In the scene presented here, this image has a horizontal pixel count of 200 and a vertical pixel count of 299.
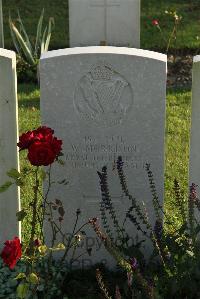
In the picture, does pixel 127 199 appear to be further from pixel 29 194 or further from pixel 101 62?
pixel 29 194

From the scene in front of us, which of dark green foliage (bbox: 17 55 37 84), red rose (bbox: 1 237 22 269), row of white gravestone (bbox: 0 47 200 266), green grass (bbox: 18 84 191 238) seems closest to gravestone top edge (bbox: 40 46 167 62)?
row of white gravestone (bbox: 0 47 200 266)

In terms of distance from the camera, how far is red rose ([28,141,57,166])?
11.6 feet

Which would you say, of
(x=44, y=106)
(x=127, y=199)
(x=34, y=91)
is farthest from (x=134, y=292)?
(x=34, y=91)

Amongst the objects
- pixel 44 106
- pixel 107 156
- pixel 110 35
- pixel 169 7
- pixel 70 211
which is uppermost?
pixel 169 7

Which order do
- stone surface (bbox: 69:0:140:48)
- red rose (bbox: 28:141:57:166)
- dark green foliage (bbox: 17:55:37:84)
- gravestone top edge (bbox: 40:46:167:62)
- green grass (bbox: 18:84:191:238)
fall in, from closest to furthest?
red rose (bbox: 28:141:57:166) < gravestone top edge (bbox: 40:46:167:62) < green grass (bbox: 18:84:191:238) < stone surface (bbox: 69:0:140:48) < dark green foliage (bbox: 17:55:37:84)

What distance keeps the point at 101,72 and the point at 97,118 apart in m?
0.29

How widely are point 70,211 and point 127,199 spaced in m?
0.38

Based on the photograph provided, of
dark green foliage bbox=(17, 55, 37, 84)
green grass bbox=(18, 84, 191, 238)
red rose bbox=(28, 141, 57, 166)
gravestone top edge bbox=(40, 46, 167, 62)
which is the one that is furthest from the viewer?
dark green foliage bbox=(17, 55, 37, 84)

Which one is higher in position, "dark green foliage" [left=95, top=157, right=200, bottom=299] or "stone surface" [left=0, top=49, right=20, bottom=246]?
"stone surface" [left=0, top=49, right=20, bottom=246]

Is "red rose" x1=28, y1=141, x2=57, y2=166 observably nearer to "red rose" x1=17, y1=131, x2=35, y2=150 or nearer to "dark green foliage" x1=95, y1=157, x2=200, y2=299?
"red rose" x1=17, y1=131, x2=35, y2=150

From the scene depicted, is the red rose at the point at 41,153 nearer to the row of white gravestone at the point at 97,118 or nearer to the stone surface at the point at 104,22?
the row of white gravestone at the point at 97,118

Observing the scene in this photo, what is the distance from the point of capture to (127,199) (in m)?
4.51

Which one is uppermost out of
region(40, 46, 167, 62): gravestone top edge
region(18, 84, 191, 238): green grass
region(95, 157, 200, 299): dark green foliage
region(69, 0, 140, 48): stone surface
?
region(69, 0, 140, 48): stone surface

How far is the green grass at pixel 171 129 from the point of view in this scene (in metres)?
5.85
